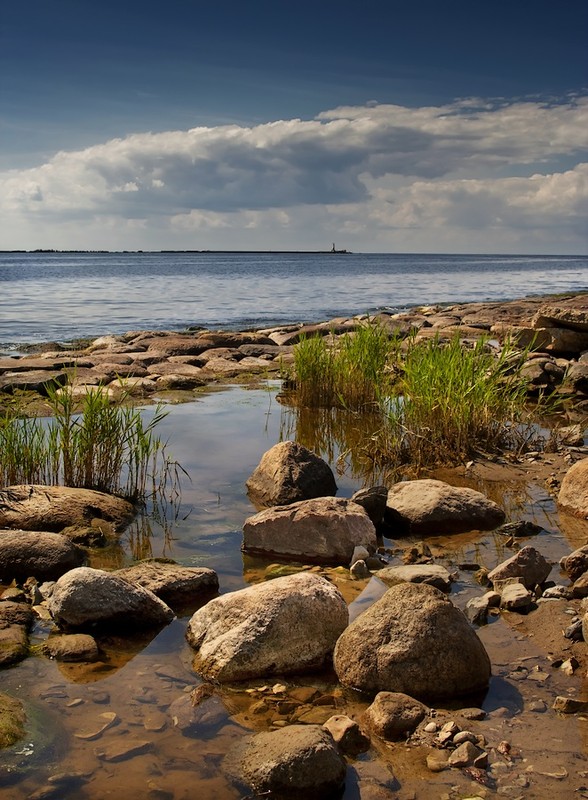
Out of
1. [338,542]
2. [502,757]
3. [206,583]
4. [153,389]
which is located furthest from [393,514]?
[153,389]

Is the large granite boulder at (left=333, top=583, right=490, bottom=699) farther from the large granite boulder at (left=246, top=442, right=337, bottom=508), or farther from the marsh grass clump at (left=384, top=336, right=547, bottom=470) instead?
the marsh grass clump at (left=384, top=336, right=547, bottom=470)

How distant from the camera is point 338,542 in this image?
243 inches

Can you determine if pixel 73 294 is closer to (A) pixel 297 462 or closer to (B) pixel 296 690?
(A) pixel 297 462

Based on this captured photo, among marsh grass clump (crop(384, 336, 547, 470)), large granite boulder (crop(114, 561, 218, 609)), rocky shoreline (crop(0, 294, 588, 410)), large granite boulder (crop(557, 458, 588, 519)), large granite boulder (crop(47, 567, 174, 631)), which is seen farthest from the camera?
rocky shoreline (crop(0, 294, 588, 410))

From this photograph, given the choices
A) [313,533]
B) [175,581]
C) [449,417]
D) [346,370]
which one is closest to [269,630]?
[175,581]

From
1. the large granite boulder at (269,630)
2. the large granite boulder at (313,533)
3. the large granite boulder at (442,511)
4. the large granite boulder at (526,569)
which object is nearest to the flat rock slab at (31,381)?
the large granite boulder at (313,533)

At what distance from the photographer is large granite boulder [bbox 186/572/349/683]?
4.49m

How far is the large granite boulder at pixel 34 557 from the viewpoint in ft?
18.8

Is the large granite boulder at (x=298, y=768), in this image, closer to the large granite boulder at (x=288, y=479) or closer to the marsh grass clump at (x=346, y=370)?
the large granite boulder at (x=288, y=479)

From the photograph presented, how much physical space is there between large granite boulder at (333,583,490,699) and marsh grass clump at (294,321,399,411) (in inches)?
248

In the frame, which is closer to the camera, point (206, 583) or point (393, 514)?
point (206, 583)

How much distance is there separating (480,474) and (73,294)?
36.5 m

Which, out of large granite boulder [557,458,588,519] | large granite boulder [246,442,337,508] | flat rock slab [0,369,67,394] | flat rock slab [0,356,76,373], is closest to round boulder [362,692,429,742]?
large granite boulder [246,442,337,508]

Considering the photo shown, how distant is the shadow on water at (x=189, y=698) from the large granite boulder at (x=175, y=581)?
0.17m
